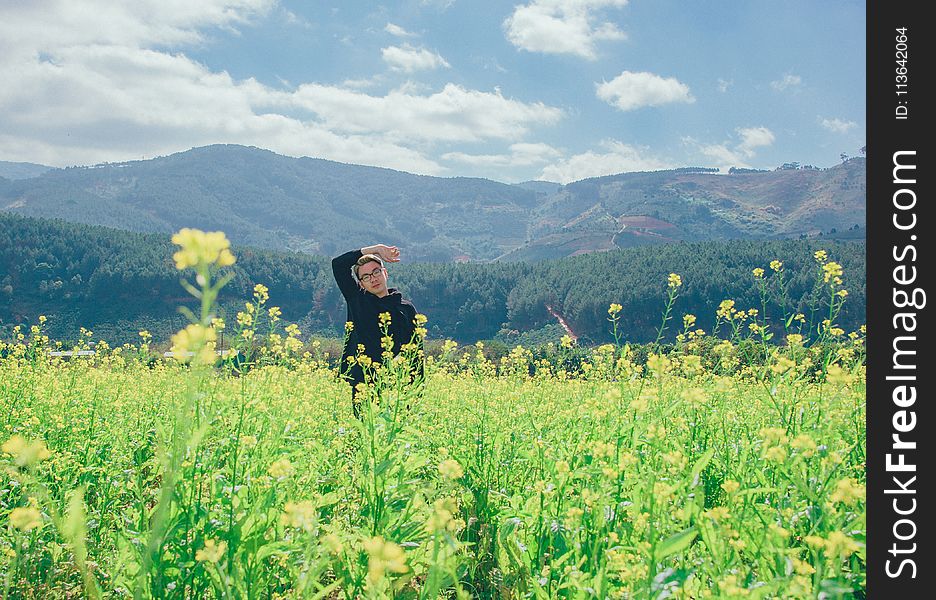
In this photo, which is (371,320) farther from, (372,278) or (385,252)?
(385,252)

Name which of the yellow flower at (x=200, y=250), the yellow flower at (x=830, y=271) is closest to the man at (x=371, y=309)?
the yellow flower at (x=830, y=271)

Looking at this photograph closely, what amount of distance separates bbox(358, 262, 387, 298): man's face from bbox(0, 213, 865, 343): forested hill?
225 feet

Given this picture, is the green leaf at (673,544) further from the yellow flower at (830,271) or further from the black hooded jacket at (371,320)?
the black hooded jacket at (371,320)

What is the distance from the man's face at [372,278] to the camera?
200 inches

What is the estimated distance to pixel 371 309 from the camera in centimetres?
512

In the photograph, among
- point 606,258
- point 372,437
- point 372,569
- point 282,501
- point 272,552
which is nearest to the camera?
point 372,569

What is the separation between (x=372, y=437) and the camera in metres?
2.65

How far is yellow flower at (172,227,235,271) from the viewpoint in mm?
1243
